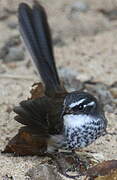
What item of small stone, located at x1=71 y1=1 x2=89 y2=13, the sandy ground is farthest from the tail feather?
small stone, located at x1=71 y1=1 x2=89 y2=13

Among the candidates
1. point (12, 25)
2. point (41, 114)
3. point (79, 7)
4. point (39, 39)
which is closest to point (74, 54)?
point (12, 25)

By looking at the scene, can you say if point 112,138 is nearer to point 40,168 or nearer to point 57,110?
point 57,110

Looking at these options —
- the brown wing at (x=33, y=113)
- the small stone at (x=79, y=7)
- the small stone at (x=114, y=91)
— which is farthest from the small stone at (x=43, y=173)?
the small stone at (x=79, y=7)

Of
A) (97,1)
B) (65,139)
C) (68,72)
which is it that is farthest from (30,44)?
(97,1)

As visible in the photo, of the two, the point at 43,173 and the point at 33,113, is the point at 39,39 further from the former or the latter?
the point at 43,173

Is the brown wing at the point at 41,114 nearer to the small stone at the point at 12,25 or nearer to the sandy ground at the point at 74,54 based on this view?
the sandy ground at the point at 74,54
